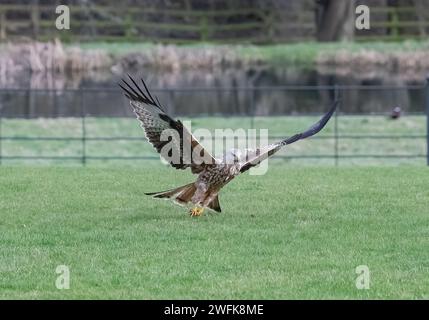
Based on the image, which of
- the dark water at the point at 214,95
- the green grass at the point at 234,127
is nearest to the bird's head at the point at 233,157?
the green grass at the point at 234,127

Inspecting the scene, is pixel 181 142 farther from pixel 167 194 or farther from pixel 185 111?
pixel 185 111

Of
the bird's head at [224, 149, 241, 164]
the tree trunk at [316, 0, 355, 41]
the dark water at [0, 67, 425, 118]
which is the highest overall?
the tree trunk at [316, 0, 355, 41]

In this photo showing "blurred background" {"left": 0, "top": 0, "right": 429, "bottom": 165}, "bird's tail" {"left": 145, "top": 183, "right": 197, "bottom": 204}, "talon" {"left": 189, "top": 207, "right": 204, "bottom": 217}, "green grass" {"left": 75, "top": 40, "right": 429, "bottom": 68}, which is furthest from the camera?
"green grass" {"left": 75, "top": 40, "right": 429, "bottom": 68}

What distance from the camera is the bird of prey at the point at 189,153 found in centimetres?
997

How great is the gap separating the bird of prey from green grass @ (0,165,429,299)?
0.95 ft

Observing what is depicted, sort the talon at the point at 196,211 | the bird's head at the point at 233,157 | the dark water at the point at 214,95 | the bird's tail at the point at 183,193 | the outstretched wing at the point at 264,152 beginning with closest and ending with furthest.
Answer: the outstretched wing at the point at 264,152 < the bird's head at the point at 233,157 < the bird's tail at the point at 183,193 < the talon at the point at 196,211 < the dark water at the point at 214,95

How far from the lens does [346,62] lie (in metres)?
42.4

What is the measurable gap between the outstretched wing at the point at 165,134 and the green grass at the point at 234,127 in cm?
839

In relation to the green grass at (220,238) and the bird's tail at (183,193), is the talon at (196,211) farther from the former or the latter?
the bird's tail at (183,193)

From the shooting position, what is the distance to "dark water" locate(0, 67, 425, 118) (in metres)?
27.5

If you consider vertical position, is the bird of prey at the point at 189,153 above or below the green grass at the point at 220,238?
above

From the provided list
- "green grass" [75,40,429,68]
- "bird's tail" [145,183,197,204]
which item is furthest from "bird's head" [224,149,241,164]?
"green grass" [75,40,429,68]

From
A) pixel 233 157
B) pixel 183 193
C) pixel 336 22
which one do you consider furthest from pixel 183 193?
pixel 336 22

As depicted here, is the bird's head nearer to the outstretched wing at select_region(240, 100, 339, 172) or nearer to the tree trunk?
the outstretched wing at select_region(240, 100, 339, 172)
